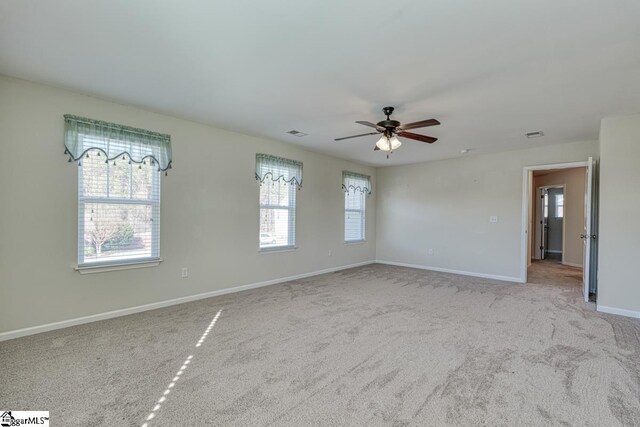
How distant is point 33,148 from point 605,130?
654cm

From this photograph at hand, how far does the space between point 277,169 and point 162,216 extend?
81.2 inches

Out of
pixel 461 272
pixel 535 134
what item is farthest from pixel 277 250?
pixel 535 134

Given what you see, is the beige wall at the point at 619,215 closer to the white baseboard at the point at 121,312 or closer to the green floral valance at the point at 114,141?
the white baseboard at the point at 121,312

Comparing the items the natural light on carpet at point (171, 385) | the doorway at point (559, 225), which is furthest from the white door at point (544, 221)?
the natural light on carpet at point (171, 385)

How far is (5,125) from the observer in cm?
294

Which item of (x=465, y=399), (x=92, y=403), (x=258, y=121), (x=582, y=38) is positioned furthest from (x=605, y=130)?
(x=92, y=403)

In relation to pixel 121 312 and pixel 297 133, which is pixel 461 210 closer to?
Result: pixel 297 133

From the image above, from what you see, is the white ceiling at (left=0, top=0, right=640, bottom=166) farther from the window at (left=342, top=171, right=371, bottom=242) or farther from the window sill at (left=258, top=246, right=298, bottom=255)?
the window at (left=342, top=171, right=371, bottom=242)

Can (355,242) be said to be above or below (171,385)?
above

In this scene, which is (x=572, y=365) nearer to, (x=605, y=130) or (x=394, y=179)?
(x=605, y=130)

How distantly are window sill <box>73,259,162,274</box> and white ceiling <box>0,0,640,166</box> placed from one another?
1884 millimetres

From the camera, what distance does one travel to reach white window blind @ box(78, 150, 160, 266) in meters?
3.40

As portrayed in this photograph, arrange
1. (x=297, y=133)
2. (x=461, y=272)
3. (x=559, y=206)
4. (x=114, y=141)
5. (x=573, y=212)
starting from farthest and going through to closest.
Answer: (x=559, y=206), (x=573, y=212), (x=461, y=272), (x=297, y=133), (x=114, y=141)

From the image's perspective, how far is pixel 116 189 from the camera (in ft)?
11.8
